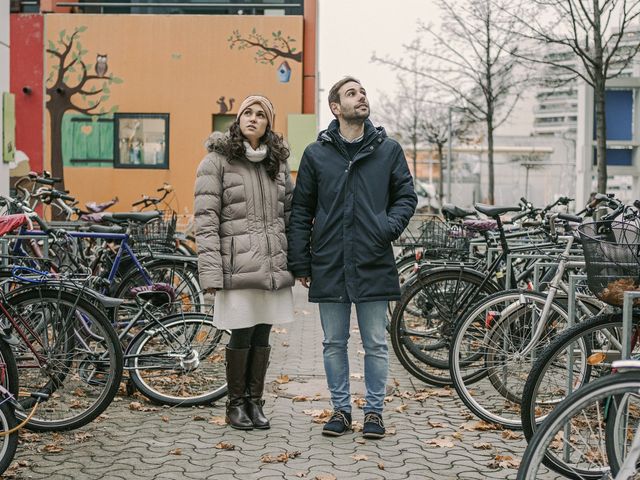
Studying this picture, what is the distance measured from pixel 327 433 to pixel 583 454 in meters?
1.80

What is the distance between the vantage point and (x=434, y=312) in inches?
284

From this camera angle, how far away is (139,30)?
1911 centimetres

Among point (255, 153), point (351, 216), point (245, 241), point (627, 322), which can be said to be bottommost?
point (627, 322)

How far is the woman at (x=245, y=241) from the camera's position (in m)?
5.56

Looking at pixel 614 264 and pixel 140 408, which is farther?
pixel 140 408

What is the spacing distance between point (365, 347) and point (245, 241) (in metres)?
0.97

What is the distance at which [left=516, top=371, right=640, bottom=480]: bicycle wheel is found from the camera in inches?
124

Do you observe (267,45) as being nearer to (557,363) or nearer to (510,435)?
(510,435)

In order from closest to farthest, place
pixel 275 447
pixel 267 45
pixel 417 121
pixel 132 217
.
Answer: pixel 275 447 → pixel 132 217 → pixel 267 45 → pixel 417 121

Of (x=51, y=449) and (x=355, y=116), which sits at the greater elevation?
(x=355, y=116)

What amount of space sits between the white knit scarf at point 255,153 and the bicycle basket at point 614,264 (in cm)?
209

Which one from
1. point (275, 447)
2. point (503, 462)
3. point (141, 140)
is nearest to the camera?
point (503, 462)

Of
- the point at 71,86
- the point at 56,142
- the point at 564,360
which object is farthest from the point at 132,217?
the point at 71,86

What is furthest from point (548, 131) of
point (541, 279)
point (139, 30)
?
point (541, 279)
